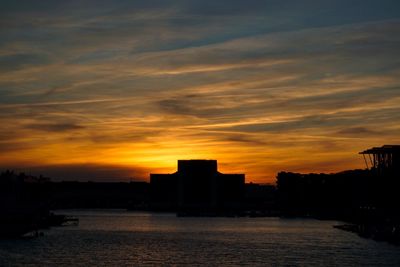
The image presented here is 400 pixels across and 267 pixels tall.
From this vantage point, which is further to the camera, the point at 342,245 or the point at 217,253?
the point at 342,245

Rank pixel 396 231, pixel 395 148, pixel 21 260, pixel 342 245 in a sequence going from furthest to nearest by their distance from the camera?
pixel 395 148
pixel 396 231
pixel 342 245
pixel 21 260

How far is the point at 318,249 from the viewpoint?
389 feet

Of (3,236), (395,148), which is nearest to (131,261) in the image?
(3,236)

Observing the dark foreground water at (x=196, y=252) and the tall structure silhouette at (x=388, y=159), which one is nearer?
the dark foreground water at (x=196, y=252)

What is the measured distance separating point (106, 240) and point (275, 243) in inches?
1246

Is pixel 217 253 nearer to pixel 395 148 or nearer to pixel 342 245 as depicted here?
pixel 342 245

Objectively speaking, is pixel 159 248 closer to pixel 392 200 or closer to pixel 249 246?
pixel 249 246

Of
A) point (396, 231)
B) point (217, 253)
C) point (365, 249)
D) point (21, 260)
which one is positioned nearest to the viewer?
point (21, 260)

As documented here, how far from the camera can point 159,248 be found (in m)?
121

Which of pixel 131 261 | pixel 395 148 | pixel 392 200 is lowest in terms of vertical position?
pixel 131 261

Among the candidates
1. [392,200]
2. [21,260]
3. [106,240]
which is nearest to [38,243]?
[106,240]

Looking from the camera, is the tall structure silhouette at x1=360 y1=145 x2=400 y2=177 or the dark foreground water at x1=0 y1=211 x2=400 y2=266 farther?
the tall structure silhouette at x1=360 y1=145 x2=400 y2=177

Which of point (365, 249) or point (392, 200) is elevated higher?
point (392, 200)

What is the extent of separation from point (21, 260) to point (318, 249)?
46250mm
